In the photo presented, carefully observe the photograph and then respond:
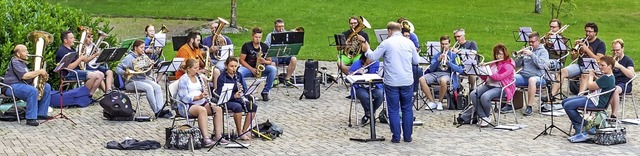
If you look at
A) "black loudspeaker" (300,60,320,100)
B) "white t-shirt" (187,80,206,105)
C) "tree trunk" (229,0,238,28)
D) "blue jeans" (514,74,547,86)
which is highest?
"tree trunk" (229,0,238,28)

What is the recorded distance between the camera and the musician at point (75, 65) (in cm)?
1972

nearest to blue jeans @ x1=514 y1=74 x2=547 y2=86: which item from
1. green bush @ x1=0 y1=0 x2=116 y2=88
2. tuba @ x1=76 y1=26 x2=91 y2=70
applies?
tuba @ x1=76 y1=26 x2=91 y2=70

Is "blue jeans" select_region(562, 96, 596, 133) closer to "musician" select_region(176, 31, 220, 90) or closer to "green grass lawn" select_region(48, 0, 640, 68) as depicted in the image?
"musician" select_region(176, 31, 220, 90)

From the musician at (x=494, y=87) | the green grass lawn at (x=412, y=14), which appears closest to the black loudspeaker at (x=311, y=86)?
the musician at (x=494, y=87)

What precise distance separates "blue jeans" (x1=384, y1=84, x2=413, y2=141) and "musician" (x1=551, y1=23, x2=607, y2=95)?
4.81 meters

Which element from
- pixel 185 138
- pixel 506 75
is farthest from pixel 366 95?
pixel 185 138

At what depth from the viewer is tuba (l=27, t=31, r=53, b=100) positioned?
1817 centimetres

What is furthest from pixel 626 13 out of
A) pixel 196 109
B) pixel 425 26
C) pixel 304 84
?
pixel 196 109

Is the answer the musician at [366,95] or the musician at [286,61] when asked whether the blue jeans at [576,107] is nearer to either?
the musician at [366,95]

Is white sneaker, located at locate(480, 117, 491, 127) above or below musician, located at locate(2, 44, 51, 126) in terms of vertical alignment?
below

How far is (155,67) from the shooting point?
21.3m

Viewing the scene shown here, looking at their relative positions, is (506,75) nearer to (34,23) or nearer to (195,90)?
(195,90)

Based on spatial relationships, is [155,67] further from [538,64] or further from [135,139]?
[538,64]

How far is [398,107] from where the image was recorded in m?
16.5
